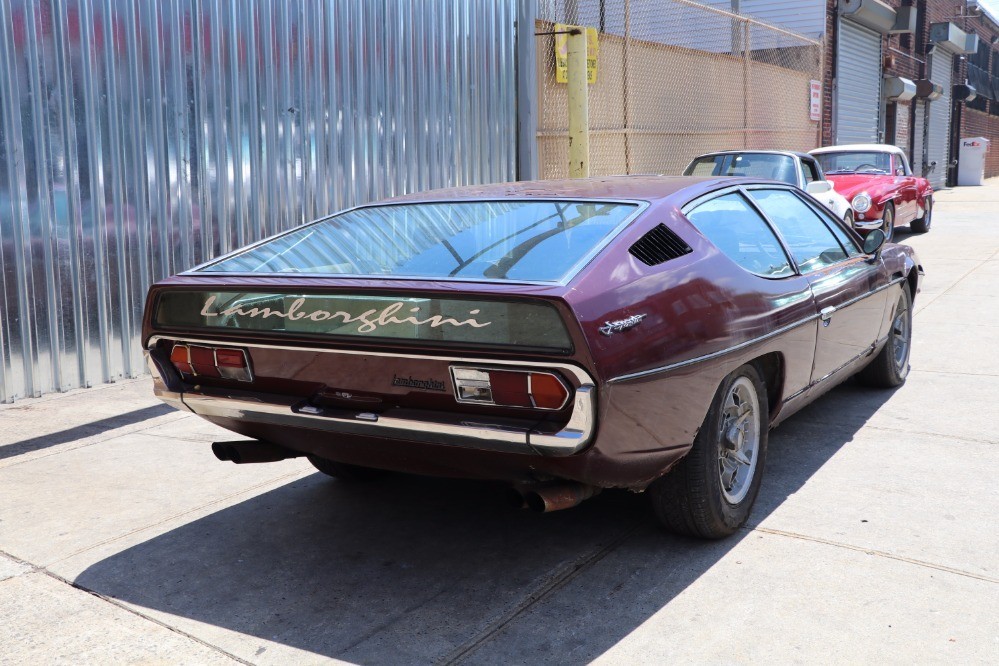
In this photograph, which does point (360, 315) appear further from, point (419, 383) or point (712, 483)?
point (712, 483)

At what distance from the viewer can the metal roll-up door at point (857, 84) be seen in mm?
23156

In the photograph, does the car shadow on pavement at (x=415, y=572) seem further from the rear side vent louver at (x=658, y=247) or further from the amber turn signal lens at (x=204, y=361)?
the rear side vent louver at (x=658, y=247)

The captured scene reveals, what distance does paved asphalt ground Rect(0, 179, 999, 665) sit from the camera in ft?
9.89

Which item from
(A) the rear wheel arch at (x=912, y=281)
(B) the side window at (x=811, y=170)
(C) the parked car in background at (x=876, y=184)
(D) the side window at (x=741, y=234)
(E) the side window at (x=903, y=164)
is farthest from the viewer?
(E) the side window at (x=903, y=164)

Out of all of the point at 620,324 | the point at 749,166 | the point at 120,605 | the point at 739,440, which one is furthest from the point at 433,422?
the point at 749,166

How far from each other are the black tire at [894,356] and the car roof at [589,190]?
1816 mm

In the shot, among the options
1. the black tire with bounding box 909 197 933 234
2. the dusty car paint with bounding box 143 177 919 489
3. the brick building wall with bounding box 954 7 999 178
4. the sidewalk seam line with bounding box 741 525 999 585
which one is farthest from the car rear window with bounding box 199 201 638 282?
the brick building wall with bounding box 954 7 999 178

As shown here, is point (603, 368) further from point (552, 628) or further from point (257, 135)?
point (257, 135)

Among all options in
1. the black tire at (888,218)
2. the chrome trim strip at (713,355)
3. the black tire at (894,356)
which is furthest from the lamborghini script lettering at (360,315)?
the black tire at (888,218)

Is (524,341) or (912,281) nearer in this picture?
(524,341)

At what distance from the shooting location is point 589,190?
411 centimetres

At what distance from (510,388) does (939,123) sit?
36.6 m

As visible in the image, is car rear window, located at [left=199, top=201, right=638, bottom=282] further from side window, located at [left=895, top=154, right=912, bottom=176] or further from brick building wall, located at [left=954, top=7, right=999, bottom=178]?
brick building wall, located at [left=954, top=7, right=999, bottom=178]

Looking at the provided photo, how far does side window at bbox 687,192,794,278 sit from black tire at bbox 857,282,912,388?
5.80 ft
